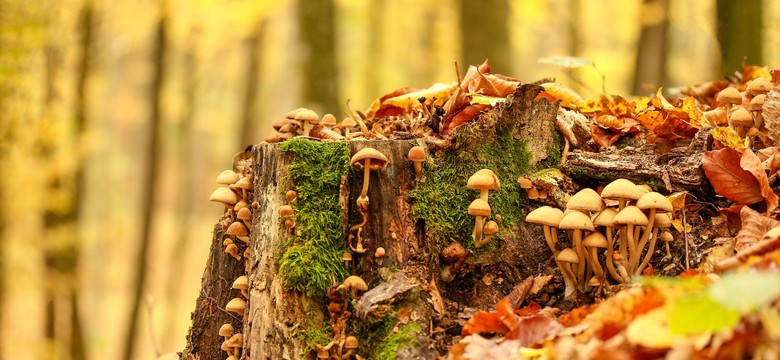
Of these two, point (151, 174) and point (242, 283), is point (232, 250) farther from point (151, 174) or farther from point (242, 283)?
point (151, 174)

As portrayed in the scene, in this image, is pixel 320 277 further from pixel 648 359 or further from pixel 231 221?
pixel 648 359

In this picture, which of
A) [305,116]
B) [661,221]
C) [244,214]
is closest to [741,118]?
[661,221]

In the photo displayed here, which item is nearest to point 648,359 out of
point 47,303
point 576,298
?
point 576,298

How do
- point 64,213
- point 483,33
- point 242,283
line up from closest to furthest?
point 242,283, point 483,33, point 64,213

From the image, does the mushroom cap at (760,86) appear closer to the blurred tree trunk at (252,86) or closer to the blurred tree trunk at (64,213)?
the blurred tree trunk at (64,213)

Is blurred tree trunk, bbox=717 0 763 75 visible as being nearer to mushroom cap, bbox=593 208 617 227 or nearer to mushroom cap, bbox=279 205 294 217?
mushroom cap, bbox=593 208 617 227

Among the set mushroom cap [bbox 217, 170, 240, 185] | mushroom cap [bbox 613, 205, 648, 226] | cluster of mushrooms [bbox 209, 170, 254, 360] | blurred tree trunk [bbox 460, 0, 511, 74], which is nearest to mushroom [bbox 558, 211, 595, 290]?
mushroom cap [bbox 613, 205, 648, 226]
